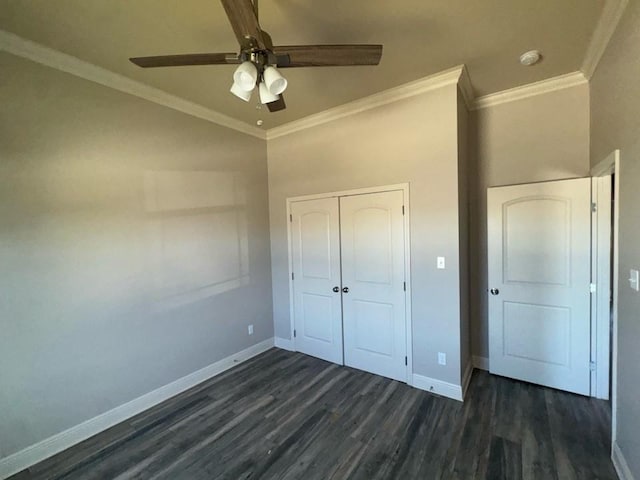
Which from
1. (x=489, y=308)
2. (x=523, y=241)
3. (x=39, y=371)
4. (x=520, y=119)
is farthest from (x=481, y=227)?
(x=39, y=371)

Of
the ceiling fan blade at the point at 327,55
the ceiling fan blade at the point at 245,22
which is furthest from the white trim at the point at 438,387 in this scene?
the ceiling fan blade at the point at 245,22

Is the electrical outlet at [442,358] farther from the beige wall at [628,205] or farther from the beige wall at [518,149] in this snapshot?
the beige wall at [628,205]

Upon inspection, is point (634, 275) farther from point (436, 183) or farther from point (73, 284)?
point (73, 284)

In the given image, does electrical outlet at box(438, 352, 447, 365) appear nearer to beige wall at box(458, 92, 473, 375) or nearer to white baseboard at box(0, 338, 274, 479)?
beige wall at box(458, 92, 473, 375)

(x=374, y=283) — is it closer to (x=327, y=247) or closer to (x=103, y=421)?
(x=327, y=247)

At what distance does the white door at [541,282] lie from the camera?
8.38ft

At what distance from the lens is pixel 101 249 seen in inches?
91.7

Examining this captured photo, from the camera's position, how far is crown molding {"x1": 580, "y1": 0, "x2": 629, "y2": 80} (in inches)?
67.2

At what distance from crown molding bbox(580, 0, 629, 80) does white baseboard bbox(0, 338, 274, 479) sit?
13.9 ft

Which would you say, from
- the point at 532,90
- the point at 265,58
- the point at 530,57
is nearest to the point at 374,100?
the point at 530,57

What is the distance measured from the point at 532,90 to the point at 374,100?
4.96 ft

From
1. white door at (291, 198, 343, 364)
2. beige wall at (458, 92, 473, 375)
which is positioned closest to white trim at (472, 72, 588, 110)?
beige wall at (458, 92, 473, 375)

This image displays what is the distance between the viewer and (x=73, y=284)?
2.18 metres

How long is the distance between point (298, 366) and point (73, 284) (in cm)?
228
